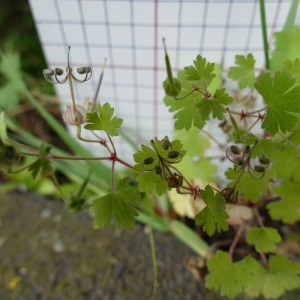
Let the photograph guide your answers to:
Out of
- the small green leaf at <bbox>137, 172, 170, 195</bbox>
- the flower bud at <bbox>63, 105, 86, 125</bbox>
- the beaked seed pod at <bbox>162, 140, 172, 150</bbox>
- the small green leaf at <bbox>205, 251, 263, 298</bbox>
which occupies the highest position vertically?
the flower bud at <bbox>63, 105, 86, 125</bbox>

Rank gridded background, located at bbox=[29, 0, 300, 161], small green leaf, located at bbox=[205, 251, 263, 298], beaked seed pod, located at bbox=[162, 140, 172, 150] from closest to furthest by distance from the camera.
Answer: beaked seed pod, located at bbox=[162, 140, 172, 150], small green leaf, located at bbox=[205, 251, 263, 298], gridded background, located at bbox=[29, 0, 300, 161]

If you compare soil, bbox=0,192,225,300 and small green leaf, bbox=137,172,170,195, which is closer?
small green leaf, bbox=137,172,170,195

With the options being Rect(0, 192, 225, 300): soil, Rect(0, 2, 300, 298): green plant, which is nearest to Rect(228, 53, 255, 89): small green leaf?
Rect(0, 2, 300, 298): green plant

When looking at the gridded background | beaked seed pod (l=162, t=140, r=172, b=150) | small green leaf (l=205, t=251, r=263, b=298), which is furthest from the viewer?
the gridded background

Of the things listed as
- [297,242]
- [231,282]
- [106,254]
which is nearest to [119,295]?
[106,254]

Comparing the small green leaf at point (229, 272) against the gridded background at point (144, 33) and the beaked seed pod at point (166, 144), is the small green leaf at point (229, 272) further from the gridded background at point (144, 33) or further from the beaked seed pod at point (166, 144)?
the gridded background at point (144, 33)

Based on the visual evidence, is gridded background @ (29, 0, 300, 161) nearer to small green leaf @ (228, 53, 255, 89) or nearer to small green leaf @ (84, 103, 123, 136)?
small green leaf @ (228, 53, 255, 89)

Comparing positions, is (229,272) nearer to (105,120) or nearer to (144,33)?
(105,120)
